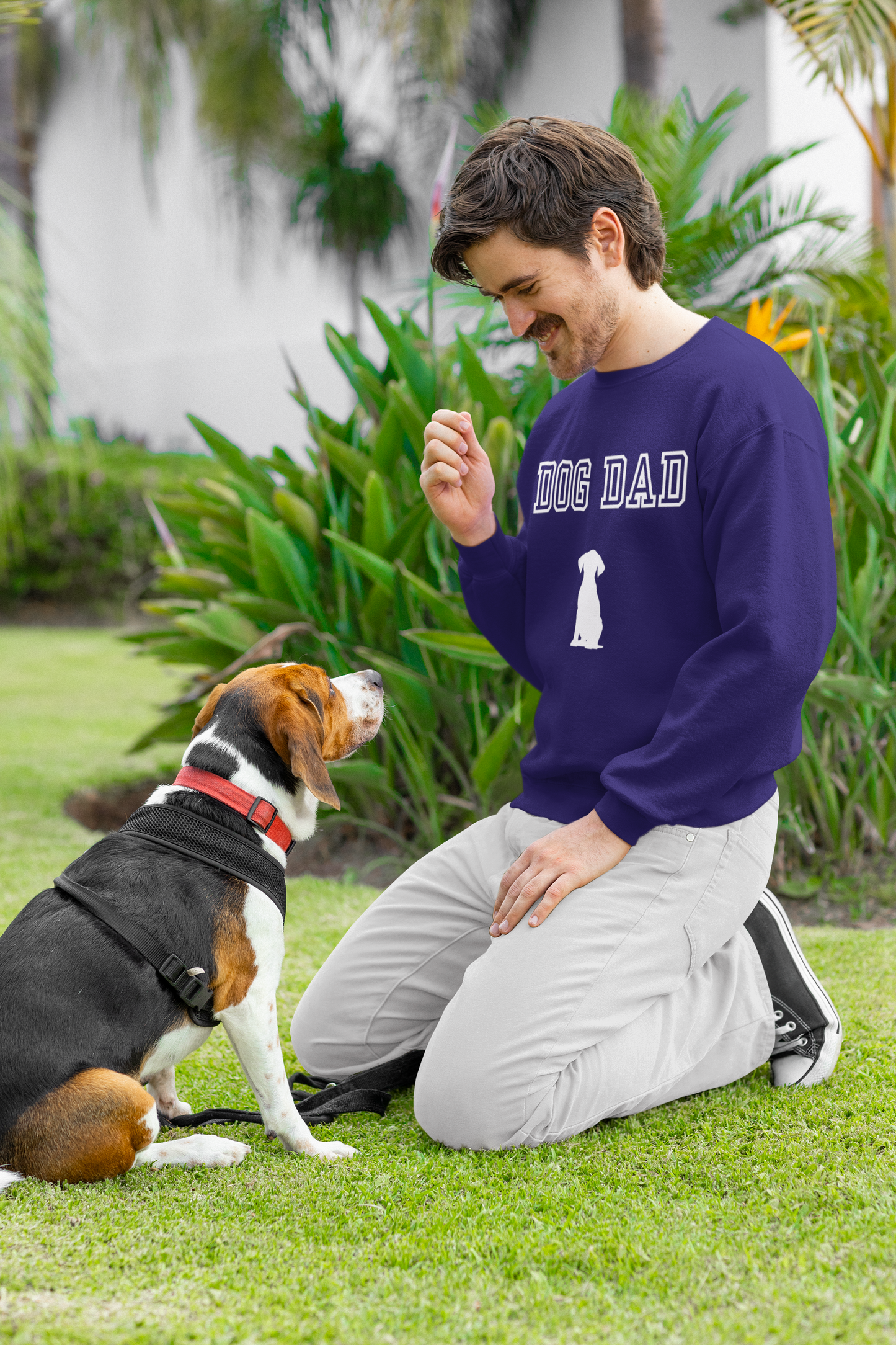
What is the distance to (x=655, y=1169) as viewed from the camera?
1.75 meters

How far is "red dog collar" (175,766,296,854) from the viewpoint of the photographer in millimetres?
1889

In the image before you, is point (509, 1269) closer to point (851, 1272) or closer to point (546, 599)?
point (851, 1272)

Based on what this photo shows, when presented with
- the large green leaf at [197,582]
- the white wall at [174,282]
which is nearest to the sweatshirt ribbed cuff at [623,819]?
the large green leaf at [197,582]

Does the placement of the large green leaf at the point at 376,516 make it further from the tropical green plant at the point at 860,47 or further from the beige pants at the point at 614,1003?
the tropical green plant at the point at 860,47

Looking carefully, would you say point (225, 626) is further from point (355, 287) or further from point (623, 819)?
point (355, 287)

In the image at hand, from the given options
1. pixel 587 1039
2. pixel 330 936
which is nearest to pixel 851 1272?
pixel 587 1039

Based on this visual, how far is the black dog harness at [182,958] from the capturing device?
5.65 ft

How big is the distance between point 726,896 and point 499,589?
0.78 m

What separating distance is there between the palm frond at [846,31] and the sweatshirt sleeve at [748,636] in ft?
8.61

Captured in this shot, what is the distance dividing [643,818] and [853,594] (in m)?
1.47

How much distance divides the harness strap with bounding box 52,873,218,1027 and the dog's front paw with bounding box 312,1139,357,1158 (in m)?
0.33

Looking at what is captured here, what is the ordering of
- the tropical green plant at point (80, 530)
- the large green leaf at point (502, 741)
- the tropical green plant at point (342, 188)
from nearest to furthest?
1. the large green leaf at point (502, 741)
2. the tropical green plant at point (80, 530)
3. the tropical green plant at point (342, 188)

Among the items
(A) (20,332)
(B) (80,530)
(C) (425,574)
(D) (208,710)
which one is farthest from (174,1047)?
(B) (80,530)

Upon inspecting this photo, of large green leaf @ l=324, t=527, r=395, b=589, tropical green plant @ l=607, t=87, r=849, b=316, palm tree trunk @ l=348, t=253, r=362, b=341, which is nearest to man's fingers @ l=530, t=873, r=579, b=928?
large green leaf @ l=324, t=527, r=395, b=589
